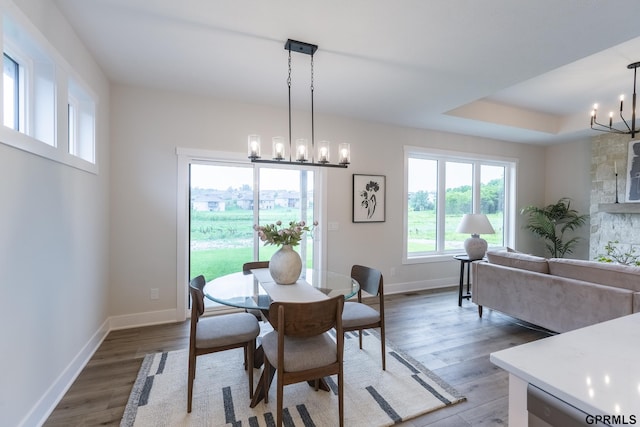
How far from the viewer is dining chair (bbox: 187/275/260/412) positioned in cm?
191

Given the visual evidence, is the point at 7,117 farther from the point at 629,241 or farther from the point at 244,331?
the point at 629,241

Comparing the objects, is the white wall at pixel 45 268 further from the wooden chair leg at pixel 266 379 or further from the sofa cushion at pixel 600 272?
the sofa cushion at pixel 600 272

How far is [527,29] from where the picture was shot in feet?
7.07

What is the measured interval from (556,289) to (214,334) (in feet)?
9.81

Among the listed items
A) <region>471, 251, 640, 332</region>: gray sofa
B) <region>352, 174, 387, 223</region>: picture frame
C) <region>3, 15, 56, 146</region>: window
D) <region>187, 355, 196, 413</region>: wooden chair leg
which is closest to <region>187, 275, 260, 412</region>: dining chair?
<region>187, 355, 196, 413</region>: wooden chair leg

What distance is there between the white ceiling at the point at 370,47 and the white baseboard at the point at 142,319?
2540mm

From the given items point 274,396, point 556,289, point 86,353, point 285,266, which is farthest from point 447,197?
point 86,353

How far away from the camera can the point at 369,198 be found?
445cm

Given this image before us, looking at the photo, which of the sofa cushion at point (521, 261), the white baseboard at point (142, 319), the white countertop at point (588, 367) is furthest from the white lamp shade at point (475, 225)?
the white baseboard at point (142, 319)

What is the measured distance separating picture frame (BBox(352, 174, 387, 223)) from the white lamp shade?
44.9 inches

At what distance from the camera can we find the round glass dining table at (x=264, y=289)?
2.02 m

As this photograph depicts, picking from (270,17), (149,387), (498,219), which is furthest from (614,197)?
(149,387)

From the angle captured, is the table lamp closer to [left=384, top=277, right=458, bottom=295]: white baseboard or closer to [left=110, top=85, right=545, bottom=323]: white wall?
[left=384, top=277, right=458, bottom=295]: white baseboard

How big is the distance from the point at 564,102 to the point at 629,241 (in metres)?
2.50
